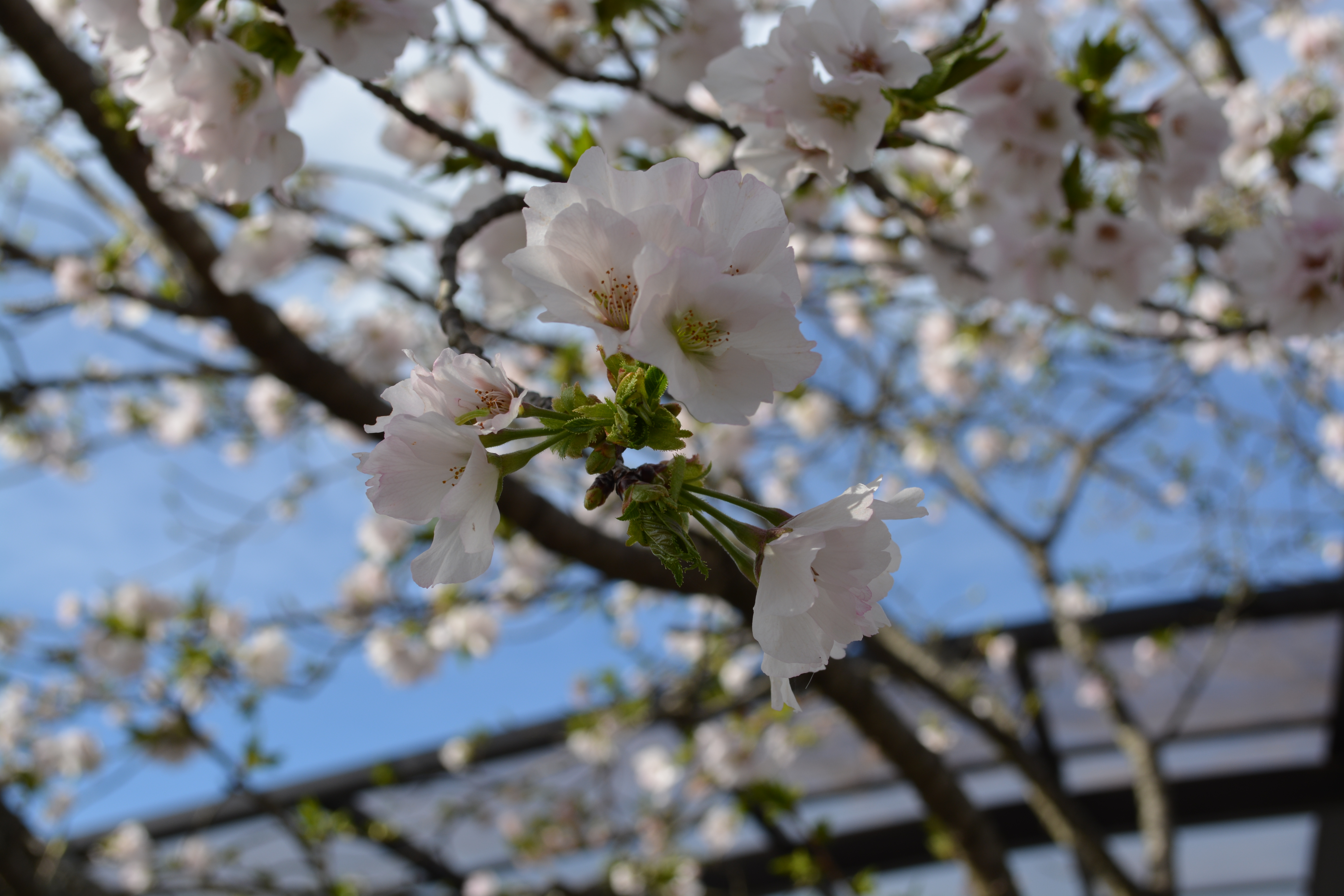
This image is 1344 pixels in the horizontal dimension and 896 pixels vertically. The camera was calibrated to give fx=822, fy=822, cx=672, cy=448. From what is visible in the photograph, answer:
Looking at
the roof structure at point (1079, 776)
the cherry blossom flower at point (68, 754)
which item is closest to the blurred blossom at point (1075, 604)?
the roof structure at point (1079, 776)

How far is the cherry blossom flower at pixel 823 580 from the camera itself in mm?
559

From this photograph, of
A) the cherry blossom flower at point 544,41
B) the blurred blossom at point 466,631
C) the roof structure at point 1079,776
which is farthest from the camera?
the roof structure at point 1079,776

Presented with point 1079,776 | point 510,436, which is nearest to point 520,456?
point 510,436

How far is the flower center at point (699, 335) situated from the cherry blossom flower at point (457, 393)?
11cm

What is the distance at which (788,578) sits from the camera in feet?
1.86

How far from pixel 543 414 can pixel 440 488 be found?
0.09 m

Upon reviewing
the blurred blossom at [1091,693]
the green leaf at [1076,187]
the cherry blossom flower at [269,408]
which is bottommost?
the green leaf at [1076,187]

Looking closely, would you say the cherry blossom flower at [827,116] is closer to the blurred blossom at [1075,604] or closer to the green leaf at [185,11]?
the green leaf at [185,11]

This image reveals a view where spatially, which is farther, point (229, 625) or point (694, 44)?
point (229, 625)

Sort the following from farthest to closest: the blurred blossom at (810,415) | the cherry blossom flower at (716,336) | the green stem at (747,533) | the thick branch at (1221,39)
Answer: the blurred blossom at (810,415) < the thick branch at (1221,39) < the green stem at (747,533) < the cherry blossom flower at (716,336)

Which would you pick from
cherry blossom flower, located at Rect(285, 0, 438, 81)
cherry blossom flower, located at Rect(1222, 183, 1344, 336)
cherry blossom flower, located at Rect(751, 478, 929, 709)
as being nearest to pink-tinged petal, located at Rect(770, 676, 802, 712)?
cherry blossom flower, located at Rect(751, 478, 929, 709)

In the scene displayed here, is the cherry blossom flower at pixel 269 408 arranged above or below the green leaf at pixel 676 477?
above

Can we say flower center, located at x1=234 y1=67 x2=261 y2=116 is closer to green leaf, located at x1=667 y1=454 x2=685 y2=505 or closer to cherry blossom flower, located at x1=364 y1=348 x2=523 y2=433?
cherry blossom flower, located at x1=364 y1=348 x2=523 y2=433

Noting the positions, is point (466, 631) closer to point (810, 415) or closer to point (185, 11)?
point (810, 415)
